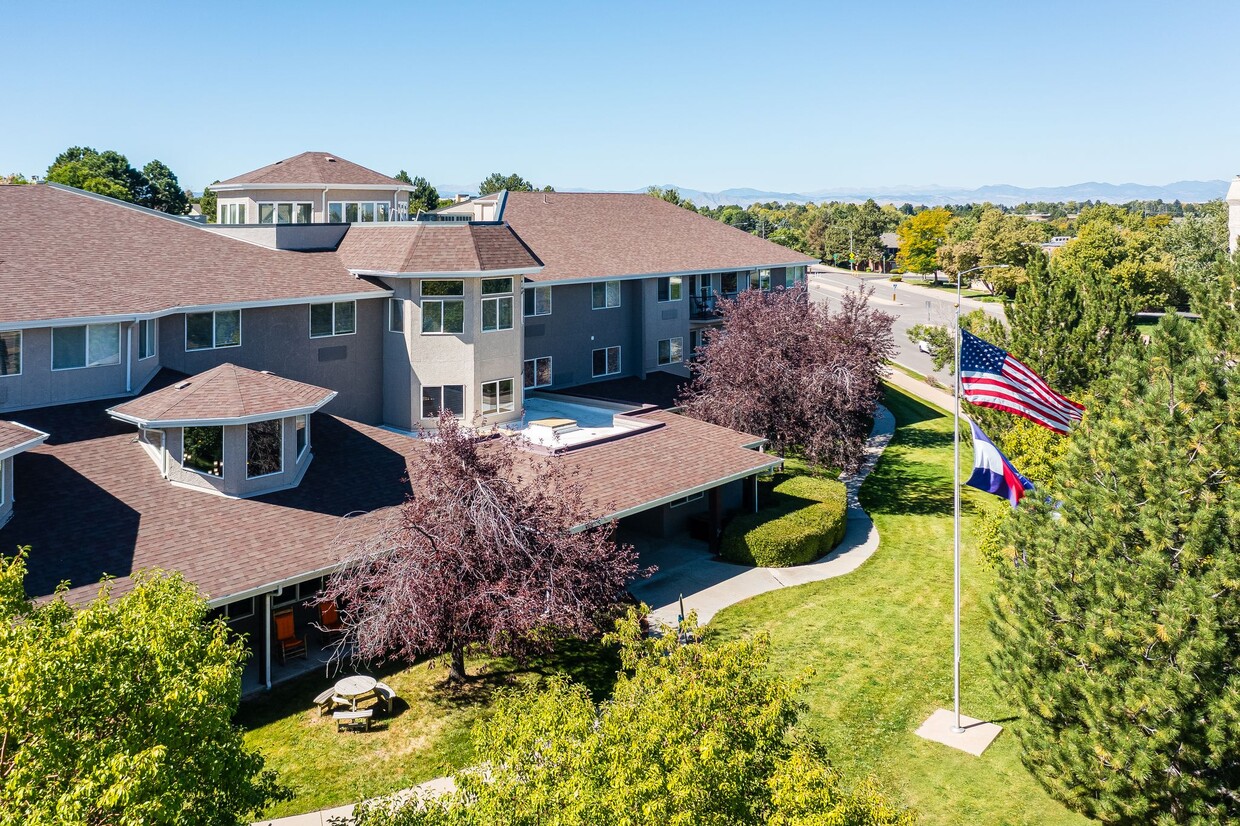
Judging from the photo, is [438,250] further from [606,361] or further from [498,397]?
[606,361]

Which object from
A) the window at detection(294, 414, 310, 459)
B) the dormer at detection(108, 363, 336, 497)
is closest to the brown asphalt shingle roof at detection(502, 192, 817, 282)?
the window at detection(294, 414, 310, 459)

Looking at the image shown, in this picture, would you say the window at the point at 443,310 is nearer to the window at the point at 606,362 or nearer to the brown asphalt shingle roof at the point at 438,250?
the brown asphalt shingle roof at the point at 438,250

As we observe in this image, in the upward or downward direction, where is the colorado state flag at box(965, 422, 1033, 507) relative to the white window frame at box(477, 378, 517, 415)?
downward

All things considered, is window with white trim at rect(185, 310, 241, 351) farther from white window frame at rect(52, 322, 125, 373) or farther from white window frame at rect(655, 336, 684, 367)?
white window frame at rect(655, 336, 684, 367)

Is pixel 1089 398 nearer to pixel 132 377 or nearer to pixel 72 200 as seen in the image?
pixel 132 377

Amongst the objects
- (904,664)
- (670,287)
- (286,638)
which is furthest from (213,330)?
(670,287)

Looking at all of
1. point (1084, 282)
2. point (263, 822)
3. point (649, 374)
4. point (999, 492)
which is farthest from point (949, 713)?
point (649, 374)

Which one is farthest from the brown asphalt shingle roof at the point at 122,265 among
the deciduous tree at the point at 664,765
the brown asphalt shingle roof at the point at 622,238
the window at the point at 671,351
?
the deciduous tree at the point at 664,765

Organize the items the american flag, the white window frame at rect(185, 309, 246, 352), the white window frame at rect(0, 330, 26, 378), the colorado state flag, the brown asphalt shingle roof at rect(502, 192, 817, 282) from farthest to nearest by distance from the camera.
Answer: the brown asphalt shingle roof at rect(502, 192, 817, 282) → the white window frame at rect(185, 309, 246, 352) → the white window frame at rect(0, 330, 26, 378) → the american flag → the colorado state flag
